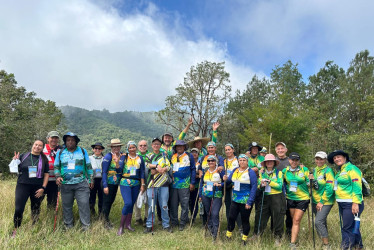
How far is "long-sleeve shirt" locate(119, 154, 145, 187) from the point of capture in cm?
570

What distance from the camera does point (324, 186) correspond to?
4.94m

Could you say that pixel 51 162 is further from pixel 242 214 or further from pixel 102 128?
pixel 102 128

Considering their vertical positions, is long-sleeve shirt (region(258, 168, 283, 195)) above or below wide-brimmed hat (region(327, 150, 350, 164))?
below

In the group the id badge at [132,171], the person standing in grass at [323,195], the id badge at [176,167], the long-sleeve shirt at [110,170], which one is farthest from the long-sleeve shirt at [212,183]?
the long-sleeve shirt at [110,170]

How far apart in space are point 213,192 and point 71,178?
3148 mm

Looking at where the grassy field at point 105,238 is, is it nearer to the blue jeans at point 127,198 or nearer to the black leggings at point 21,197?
the black leggings at point 21,197

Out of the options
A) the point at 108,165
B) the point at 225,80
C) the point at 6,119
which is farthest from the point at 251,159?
the point at 225,80

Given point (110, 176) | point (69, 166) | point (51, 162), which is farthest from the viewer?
point (110, 176)

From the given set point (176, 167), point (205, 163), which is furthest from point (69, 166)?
point (205, 163)

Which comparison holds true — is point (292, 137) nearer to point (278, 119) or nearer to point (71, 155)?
point (278, 119)

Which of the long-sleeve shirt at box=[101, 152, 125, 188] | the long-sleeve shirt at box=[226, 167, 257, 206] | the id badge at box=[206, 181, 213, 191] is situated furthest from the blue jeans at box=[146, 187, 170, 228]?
the long-sleeve shirt at box=[226, 167, 257, 206]

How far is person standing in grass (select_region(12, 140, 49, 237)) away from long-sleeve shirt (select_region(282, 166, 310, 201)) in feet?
17.2

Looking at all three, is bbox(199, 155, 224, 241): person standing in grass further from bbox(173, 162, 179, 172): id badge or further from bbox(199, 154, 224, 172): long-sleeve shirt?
bbox(173, 162, 179, 172): id badge

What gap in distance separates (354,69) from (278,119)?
1137 cm
